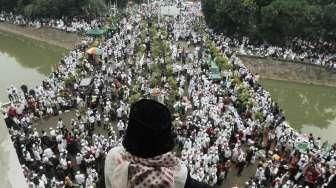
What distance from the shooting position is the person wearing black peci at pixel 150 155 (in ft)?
6.27

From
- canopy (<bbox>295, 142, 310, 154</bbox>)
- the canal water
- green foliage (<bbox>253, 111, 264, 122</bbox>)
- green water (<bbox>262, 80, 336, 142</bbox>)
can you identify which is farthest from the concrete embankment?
the canal water

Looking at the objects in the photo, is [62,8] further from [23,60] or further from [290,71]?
[290,71]

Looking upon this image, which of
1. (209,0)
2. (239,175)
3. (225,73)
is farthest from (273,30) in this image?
(239,175)

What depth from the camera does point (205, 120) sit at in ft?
44.7

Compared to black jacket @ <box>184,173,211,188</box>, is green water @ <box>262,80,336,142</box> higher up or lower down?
lower down

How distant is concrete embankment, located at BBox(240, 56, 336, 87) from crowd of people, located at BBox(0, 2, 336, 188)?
58.2 inches

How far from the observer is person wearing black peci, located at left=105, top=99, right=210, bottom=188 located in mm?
1911

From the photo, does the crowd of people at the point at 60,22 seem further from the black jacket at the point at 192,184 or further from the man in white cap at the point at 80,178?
the black jacket at the point at 192,184

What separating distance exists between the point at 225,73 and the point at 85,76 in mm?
4746

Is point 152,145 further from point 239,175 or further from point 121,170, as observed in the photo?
point 239,175

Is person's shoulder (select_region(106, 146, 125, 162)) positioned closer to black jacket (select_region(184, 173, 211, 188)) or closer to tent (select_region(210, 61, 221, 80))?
black jacket (select_region(184, 173, 211, 188))

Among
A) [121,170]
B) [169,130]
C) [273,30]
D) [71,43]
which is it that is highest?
[169,130]

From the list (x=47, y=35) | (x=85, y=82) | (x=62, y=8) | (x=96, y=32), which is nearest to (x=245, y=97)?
(x=85, y=82)

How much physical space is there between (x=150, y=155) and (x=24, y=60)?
24551mm
